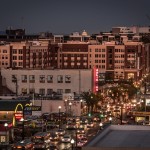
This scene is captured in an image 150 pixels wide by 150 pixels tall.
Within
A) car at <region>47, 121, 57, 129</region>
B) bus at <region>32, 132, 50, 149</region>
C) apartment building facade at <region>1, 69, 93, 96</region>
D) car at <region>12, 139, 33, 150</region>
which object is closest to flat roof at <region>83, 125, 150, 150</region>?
car at <region>12, 139, 33, 150</region>

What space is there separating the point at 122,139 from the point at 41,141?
4627 mm

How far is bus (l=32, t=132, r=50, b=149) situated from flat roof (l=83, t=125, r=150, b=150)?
3382mm

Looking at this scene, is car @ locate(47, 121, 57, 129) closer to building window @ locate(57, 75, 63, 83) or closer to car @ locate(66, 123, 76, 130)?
car @ locate(66, 123, 76, 130)

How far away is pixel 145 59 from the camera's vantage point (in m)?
35.7

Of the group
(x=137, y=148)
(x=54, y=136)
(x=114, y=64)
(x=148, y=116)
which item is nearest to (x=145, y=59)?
(x=114, y=64)

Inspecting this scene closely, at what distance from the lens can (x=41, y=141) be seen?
9.85 metres

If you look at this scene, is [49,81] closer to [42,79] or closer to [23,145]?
[42,79]

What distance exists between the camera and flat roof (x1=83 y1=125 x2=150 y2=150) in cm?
480

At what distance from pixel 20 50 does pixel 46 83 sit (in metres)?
9.39

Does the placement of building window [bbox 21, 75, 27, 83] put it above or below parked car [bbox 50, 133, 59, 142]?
above

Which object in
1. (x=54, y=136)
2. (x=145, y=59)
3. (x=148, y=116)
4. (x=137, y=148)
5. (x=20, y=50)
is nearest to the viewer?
(x=137, y=148)

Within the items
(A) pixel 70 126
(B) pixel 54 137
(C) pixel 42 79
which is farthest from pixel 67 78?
(B) pixel 54 137

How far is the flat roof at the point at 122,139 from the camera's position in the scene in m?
4.80

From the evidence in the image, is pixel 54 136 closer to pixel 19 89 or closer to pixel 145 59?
pixel 19 89
